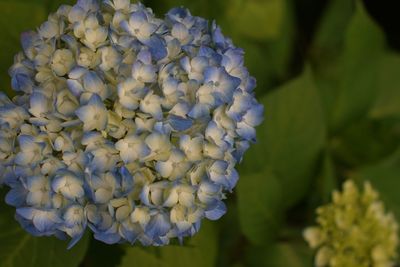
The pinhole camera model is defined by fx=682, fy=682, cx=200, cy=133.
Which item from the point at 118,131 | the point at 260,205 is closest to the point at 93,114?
the point at 118,131

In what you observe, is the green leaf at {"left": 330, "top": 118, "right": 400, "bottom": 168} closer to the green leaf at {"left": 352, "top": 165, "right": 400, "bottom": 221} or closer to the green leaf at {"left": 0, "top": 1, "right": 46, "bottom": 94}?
the green leaf at {"left": 352, "top": 165, "right": 400, "bottom": 221}

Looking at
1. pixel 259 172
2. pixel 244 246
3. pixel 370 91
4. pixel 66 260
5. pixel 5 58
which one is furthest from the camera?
pixel 370 91

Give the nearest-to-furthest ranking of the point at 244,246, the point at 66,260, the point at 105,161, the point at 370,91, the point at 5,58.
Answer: the point at 105,161 → the point at 66,260 → the point at 5,58 → the point at 244,246 → the point at 370,91

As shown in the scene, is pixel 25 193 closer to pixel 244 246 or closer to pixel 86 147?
pixel 86 147

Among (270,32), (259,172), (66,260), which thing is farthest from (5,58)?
(270,32)

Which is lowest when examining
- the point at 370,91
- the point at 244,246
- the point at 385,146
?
the point at 244,246

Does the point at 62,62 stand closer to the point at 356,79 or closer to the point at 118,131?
the point at 118,131
